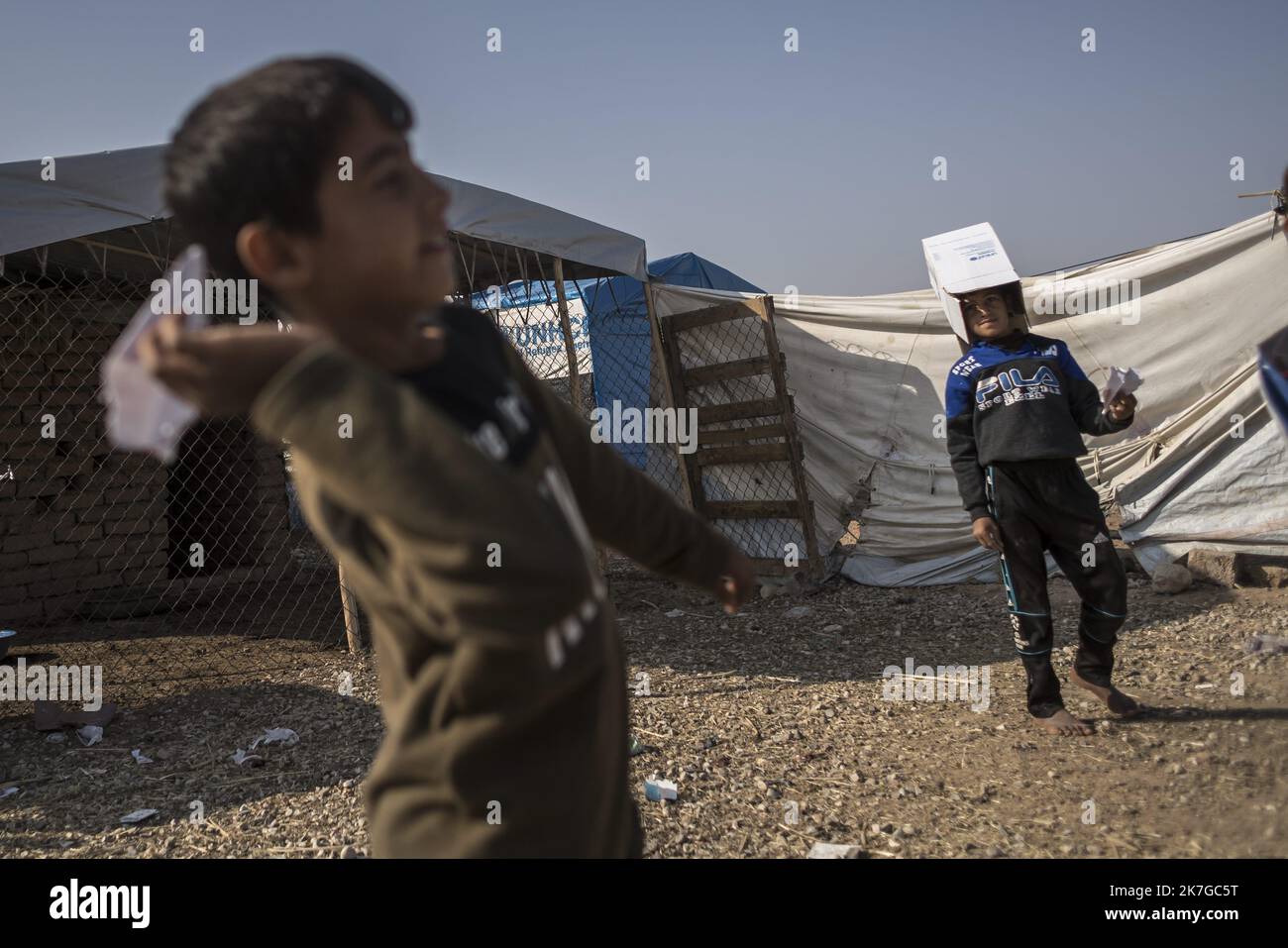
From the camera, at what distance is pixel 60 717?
4.48 meters

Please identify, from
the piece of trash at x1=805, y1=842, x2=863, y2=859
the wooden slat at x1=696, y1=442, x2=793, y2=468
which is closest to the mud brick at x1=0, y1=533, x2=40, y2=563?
the wooden slat at x1=696, y1=442, x2=793, y2=468

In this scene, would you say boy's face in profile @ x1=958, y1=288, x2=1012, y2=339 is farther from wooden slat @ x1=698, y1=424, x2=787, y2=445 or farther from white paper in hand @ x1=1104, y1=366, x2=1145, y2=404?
wooden slat @ x1=698, y1=424, x2=787, y2=445

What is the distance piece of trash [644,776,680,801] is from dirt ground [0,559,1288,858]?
37 mm

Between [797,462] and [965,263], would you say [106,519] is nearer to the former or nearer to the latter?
[797,462]

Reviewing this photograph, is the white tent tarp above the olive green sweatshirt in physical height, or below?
above

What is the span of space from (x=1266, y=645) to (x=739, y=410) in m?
3.92

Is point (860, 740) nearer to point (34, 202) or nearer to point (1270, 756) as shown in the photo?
point (1270, 756)

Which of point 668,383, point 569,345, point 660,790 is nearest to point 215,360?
point 660,790

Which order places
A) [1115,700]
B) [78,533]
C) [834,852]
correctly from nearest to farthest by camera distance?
[834,852] < [1115,700] < [78,533]

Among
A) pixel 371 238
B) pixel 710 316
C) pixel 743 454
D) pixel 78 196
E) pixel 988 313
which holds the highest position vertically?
pixel 78 196

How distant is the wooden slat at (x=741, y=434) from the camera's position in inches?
286

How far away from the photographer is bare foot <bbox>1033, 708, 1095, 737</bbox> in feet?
11.9
